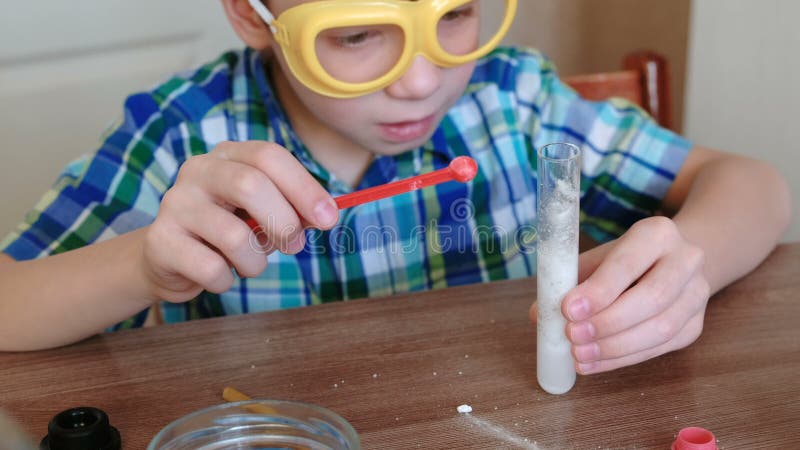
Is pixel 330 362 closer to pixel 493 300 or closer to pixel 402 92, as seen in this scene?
pixel 493 300

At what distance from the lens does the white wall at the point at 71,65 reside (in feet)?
5.24

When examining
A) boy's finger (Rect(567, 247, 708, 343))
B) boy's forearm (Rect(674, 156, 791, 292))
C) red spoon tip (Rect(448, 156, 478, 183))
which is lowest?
boy's forearm (Rect(674, 156, 791, 292))

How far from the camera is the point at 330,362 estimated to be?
2.52 ft

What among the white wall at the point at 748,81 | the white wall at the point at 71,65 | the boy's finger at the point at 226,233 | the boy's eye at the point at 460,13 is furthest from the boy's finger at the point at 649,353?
the white wall at the point at 71,65

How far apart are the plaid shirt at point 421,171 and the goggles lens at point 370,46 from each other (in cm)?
21

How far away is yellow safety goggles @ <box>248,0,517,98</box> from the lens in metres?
0.83

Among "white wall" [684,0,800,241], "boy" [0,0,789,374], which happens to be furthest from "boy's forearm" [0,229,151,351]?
"white wall" [684,0,800,241]

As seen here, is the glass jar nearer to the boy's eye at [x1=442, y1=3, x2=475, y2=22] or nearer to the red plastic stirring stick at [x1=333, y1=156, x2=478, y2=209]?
the red plastic stirring stick at [x1=333, y1=156, x2=478, y2=209]

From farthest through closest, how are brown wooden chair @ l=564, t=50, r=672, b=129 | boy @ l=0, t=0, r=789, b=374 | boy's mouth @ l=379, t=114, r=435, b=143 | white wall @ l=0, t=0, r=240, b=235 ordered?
white wall @ l=0, t=0, r=240, b=235 < brown wooden chair @ l=564, t=50, r=672, b=129 < boy's mouth @ l=379, t=114, r=435, b=143 < boy @ l=0, t=0, r=789, b=374

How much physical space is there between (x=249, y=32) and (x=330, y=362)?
440mm

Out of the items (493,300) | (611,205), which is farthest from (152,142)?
(611,205)

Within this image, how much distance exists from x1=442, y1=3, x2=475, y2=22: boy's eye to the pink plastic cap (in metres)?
0.49

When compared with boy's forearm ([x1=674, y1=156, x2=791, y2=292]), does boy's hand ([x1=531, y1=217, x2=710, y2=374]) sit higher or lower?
higher

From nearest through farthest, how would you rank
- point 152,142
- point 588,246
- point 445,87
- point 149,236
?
point 149,236, point 445,87, point 152,142, point 588,246
